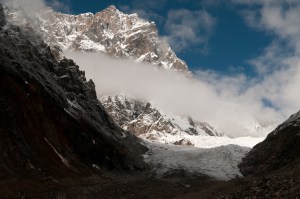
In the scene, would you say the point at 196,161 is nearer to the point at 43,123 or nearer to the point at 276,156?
the point at 276,156

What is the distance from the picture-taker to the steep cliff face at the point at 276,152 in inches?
4474

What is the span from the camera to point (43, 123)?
102 m

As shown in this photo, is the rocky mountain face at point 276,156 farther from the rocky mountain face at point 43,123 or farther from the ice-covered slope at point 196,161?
the rocky mountain face at point 43,123

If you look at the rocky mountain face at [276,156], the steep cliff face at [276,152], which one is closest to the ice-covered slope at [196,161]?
the steep cliff face at [276,152]

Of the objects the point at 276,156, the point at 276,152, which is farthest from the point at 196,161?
the point at 276,156

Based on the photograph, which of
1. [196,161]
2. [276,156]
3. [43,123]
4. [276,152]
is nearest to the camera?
[43,123]

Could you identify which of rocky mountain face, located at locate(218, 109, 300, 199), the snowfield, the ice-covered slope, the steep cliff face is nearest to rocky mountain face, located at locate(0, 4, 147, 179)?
the snowfield

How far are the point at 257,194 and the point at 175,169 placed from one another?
272 feet

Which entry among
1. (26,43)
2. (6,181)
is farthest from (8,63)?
(6,181)

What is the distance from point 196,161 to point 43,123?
192ft

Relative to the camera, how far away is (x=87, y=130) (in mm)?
120625

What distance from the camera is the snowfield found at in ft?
427

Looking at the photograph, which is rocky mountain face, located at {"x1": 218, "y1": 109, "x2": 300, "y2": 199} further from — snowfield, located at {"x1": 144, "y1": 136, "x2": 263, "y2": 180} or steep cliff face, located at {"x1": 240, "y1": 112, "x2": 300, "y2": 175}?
snowfield, located at {"x1": 144, "y1": 136, "x2": 263, "y2": 180}

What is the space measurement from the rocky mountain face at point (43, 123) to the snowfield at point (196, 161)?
20.4 feet
